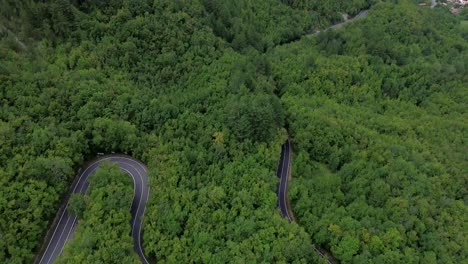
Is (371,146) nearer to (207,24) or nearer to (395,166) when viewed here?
(395,166)

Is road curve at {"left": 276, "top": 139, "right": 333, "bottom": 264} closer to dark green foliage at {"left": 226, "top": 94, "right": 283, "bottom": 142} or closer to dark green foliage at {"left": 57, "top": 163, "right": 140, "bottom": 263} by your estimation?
dark green foliage at {"left": 226, "top": 94, "right": 283, "bottom": 142}

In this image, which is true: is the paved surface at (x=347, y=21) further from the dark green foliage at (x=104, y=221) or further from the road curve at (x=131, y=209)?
the dark green foliage at (x=104, y=221)

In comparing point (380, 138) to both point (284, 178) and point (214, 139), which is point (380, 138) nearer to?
point (284, 178)

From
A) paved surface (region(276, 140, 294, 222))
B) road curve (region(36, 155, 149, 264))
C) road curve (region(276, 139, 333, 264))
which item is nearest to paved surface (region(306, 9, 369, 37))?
road curve (region(276, 139, 333, 264))

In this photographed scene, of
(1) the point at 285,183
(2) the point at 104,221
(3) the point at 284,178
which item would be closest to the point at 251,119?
(3) the point at 284,178

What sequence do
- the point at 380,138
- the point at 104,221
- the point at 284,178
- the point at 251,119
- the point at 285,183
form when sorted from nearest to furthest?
the point at 104,221, the point at 251,119, the point at 285,183, the point at 284,178, the point at 380,138

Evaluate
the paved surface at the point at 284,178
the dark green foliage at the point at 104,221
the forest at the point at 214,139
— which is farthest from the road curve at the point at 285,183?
the dark green foliage at the point at 104,221
